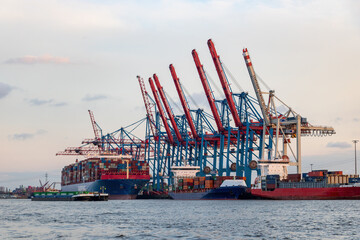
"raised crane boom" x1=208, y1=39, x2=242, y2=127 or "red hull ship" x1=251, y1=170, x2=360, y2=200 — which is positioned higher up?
"raised crane boom" x1=208, y1=39, x2=242, y2=127

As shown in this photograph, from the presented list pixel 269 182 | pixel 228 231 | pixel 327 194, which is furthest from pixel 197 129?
pixel 228 231

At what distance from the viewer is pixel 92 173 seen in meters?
151

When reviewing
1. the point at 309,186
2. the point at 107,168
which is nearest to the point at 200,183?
the point at 309,186

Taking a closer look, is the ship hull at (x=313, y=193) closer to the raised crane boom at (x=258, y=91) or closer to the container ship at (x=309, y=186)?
the container ship at (x=309, y=186)

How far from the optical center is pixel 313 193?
100750 millimetres

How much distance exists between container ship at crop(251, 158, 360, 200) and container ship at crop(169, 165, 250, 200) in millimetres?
3479

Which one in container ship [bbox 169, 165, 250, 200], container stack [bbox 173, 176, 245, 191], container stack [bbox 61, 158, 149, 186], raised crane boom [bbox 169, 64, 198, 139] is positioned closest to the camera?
container ship [bbox 169, 165, 250, 200]

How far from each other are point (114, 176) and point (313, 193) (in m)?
58.3

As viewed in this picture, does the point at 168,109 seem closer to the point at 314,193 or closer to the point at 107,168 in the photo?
the point at 107,168

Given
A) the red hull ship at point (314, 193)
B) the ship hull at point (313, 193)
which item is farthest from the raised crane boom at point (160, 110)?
the red hull ship at point (314, 193)

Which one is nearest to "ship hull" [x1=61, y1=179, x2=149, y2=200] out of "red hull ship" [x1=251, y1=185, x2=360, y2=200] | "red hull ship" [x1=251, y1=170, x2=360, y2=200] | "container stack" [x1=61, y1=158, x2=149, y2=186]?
"container stack" [x1=61, y1=158, x2=149, y2=186]

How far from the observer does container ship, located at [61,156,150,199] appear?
144 metres

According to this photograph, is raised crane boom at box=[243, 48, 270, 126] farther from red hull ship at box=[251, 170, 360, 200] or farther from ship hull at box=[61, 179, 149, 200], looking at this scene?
ship hull at box=[61, 179, 149, 200]

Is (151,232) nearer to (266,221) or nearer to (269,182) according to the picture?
(266,221)
